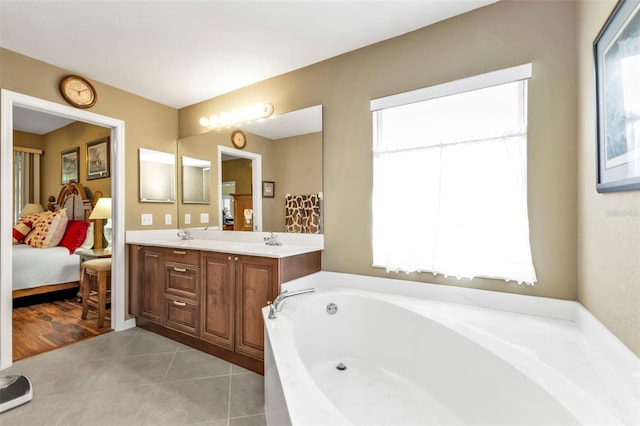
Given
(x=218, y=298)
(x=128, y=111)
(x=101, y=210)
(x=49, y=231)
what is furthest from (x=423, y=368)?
(x=49, y=231)

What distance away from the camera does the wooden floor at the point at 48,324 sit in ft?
8.02

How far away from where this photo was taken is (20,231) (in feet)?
13.0

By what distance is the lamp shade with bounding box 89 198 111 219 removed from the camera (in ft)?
11.6

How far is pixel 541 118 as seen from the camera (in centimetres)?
156

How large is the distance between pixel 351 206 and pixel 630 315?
1.54 meters

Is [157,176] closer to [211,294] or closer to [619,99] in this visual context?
[211,294]

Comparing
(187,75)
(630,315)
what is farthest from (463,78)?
(187,75)

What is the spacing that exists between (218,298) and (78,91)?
2251mm

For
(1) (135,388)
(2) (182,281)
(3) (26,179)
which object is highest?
(3) (26,179)

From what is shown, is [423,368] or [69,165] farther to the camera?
[69,165]

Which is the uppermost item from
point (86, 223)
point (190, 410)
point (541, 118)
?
point (541, 118)

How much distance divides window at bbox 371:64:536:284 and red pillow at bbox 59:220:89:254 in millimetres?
4019

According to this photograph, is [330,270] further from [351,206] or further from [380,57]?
[380,57]

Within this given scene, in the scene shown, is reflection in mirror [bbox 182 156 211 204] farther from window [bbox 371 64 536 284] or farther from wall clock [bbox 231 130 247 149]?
window [bbox 371 64 536 284]
